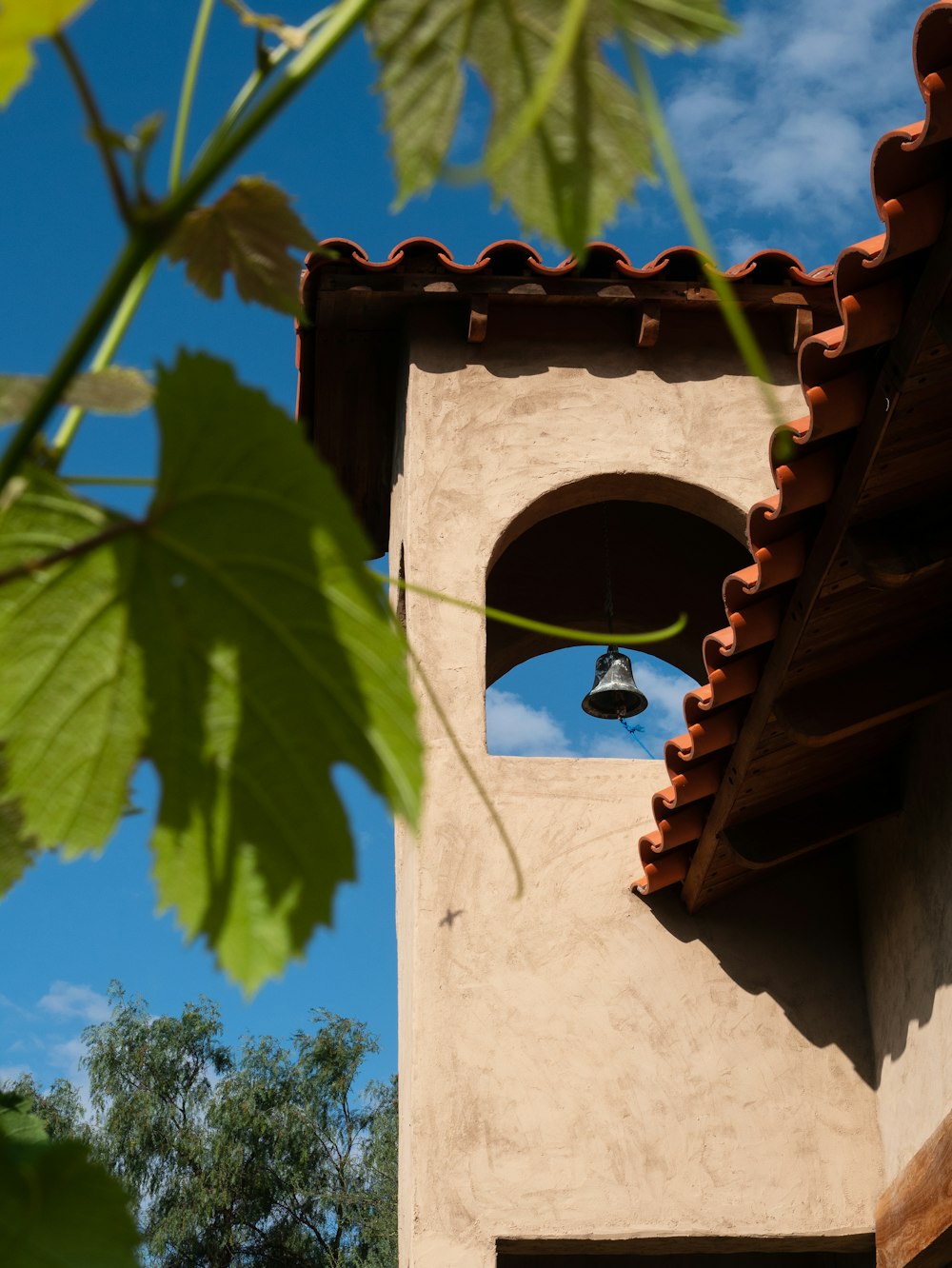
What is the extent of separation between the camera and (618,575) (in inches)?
307

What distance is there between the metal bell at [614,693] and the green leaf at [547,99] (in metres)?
6.24

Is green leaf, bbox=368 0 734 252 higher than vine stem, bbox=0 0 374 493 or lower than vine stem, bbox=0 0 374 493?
higher

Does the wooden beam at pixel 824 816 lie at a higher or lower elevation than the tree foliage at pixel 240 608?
higher

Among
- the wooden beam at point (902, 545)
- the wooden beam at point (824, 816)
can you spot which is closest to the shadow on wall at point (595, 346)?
the wooden beam at point (824, 816)

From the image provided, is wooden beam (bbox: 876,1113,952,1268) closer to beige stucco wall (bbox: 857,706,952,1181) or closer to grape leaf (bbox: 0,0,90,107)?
beige stucco wall (bbox: 857,706,952,1181)

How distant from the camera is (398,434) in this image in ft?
21.6

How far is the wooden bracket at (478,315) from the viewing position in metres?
6.05

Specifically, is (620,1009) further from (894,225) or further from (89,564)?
(89,564)

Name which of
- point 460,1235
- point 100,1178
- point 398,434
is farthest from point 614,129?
point 398,434

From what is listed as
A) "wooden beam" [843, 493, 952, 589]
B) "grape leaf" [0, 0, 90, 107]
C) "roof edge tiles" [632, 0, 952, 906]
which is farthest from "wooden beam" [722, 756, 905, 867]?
"grape leaf" [0, 0, 90, 107]

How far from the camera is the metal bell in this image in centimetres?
663

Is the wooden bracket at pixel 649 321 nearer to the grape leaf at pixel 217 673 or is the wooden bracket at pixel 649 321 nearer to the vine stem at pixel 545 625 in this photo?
the vine stem at pixel 545 625

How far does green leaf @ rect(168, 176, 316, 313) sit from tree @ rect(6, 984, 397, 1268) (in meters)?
22.8

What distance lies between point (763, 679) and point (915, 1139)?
1704 mm
